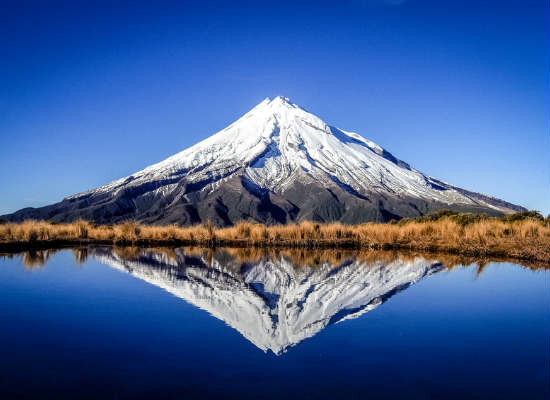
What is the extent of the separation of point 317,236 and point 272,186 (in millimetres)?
76797

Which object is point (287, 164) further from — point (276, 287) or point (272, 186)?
point (276, 287)

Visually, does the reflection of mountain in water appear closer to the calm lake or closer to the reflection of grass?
the calm lake

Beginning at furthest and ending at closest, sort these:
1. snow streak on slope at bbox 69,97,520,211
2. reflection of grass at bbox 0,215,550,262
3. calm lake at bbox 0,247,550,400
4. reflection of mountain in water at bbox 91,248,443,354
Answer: snow streak on slope at bbox 69,97,520,211 < reflection of grass at bbox 0,215,550,262 < reflection of mountain in water at bbox 91,248,443,354 < calm lake at bbox 0,247,550,400

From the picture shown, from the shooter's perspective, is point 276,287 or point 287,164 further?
point 287,164

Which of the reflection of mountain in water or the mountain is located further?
the mountain

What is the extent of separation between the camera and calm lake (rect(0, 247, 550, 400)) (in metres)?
4.22

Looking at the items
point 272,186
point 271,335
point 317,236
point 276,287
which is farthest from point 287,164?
point 271,335

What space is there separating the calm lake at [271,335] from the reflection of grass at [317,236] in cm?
672

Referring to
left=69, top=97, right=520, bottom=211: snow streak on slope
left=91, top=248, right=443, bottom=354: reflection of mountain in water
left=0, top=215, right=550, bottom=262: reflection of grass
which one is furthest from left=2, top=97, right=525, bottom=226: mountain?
left=91, top=248, right=443, bottom=354: reflection of mountain in water

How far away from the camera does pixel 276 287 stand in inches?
356

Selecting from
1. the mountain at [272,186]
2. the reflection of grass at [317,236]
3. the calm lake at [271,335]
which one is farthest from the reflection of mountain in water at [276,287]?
the mountain at [272,186]

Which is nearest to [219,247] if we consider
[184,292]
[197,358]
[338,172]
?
[184,292]

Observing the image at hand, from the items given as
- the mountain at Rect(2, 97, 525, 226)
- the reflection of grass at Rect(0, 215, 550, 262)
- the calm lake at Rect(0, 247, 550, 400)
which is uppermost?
the mountain at Rect(2, 97, 525, 226)

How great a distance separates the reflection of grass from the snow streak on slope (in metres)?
69.8
